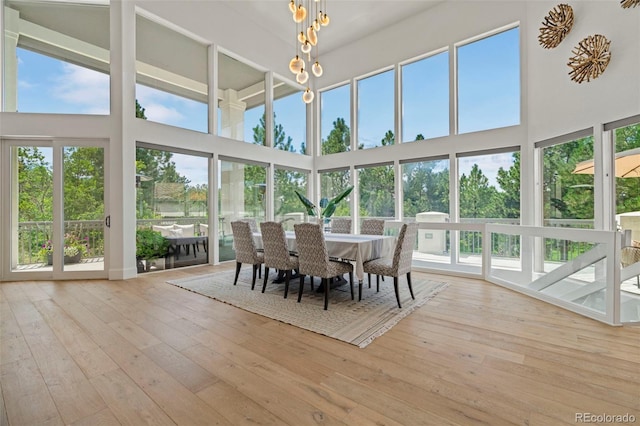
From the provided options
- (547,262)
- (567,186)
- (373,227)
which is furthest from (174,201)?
(567,186)

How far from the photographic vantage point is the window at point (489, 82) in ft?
17.7

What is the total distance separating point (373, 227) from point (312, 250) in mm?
1764

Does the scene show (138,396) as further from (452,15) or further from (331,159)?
(452,15)

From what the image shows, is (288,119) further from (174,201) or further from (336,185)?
(174,201)

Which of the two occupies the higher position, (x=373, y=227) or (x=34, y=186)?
(x=34, y=186)

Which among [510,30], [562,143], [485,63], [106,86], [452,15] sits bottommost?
[562,143]

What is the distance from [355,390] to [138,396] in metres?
1.34

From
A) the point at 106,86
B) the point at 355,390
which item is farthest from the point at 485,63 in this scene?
the point at 106,86

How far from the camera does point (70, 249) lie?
16.2 feet

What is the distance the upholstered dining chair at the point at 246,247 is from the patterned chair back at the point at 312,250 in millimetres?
A: 923

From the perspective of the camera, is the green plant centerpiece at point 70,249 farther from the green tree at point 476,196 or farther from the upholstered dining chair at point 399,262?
the green tree at point 476,196

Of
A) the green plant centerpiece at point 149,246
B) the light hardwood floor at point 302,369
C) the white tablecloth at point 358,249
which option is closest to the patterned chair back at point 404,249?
the white tablecloth at point 358,249

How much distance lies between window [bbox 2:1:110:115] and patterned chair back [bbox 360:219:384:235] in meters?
4.82

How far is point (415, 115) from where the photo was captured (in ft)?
21.7
